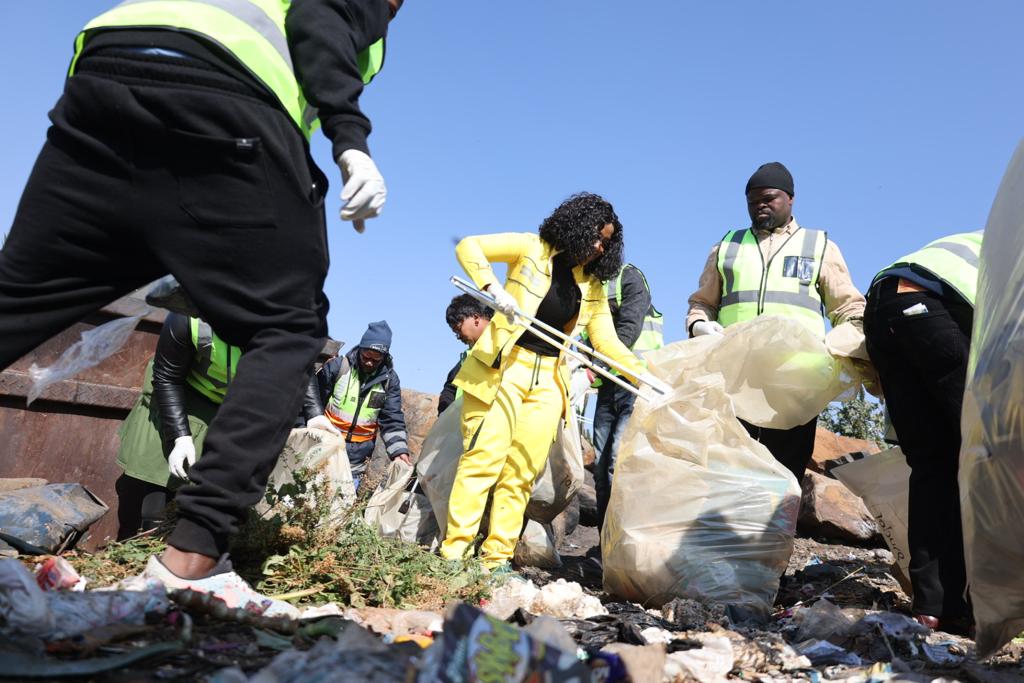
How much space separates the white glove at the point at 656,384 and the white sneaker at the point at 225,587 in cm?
207

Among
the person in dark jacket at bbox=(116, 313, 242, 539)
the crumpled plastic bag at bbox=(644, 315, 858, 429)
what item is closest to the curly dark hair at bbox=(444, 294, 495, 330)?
the crumpled plastic bag at bbox=(644, 315, 858, 429)

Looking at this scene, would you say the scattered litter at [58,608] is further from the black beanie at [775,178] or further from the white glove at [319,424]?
the black beanie at [775,178]

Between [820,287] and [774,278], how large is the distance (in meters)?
0.24

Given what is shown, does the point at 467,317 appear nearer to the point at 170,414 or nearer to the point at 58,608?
the point at 170,414

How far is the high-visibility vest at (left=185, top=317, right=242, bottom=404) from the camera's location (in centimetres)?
336

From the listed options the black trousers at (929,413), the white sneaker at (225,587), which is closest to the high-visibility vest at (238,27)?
the white sneaker at (225,587)

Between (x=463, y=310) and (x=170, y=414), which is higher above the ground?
(x=463, y=310)

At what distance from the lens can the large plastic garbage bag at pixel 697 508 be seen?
3289 millimetres

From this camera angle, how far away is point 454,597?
2631 millimetres

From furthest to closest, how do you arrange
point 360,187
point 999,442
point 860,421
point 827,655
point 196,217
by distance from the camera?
point 860,421 < point 827,655 < point 999,442 < point 360,187 < point 196,217

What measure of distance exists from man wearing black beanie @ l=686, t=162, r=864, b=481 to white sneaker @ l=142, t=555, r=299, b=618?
105 inches

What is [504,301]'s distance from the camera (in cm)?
Result: 380

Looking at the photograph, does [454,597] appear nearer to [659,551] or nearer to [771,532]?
[659,551]

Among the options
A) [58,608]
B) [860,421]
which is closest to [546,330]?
[58,608]
